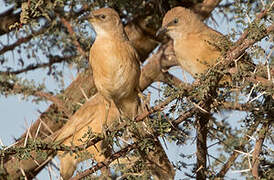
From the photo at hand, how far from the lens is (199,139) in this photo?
3.61 m

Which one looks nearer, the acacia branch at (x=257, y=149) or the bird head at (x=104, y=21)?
the acacia branch at (x=257, y=149)

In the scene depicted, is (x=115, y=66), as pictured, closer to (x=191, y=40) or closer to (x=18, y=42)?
(x=191, y=40)

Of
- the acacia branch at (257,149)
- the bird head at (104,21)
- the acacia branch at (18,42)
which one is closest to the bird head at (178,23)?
the bird head at (104,21)

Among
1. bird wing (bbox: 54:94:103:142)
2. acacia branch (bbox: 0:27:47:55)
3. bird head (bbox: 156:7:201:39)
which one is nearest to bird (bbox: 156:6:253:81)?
bird head (bbox: 156:7:201:39)

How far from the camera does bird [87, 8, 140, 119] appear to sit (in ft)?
12.8

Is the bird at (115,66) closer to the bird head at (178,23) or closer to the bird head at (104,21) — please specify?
the bird head at (104,21)

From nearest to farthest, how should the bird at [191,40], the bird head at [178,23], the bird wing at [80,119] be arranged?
the bird at [191,40] → the bird wing at [80,119] → the bird head at [178,23]

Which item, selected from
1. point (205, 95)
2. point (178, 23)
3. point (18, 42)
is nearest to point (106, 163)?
point (205, 95)

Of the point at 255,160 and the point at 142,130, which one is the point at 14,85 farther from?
the point at 255,160

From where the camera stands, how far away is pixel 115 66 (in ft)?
12.8

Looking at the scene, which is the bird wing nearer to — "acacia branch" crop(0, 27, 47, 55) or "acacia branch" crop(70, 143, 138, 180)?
"acacia branch" crop(0, 27, 47, 55)

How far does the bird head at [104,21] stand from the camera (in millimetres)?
4242

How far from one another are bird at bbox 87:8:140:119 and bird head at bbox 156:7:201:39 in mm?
814

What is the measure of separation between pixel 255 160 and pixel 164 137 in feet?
2.08
